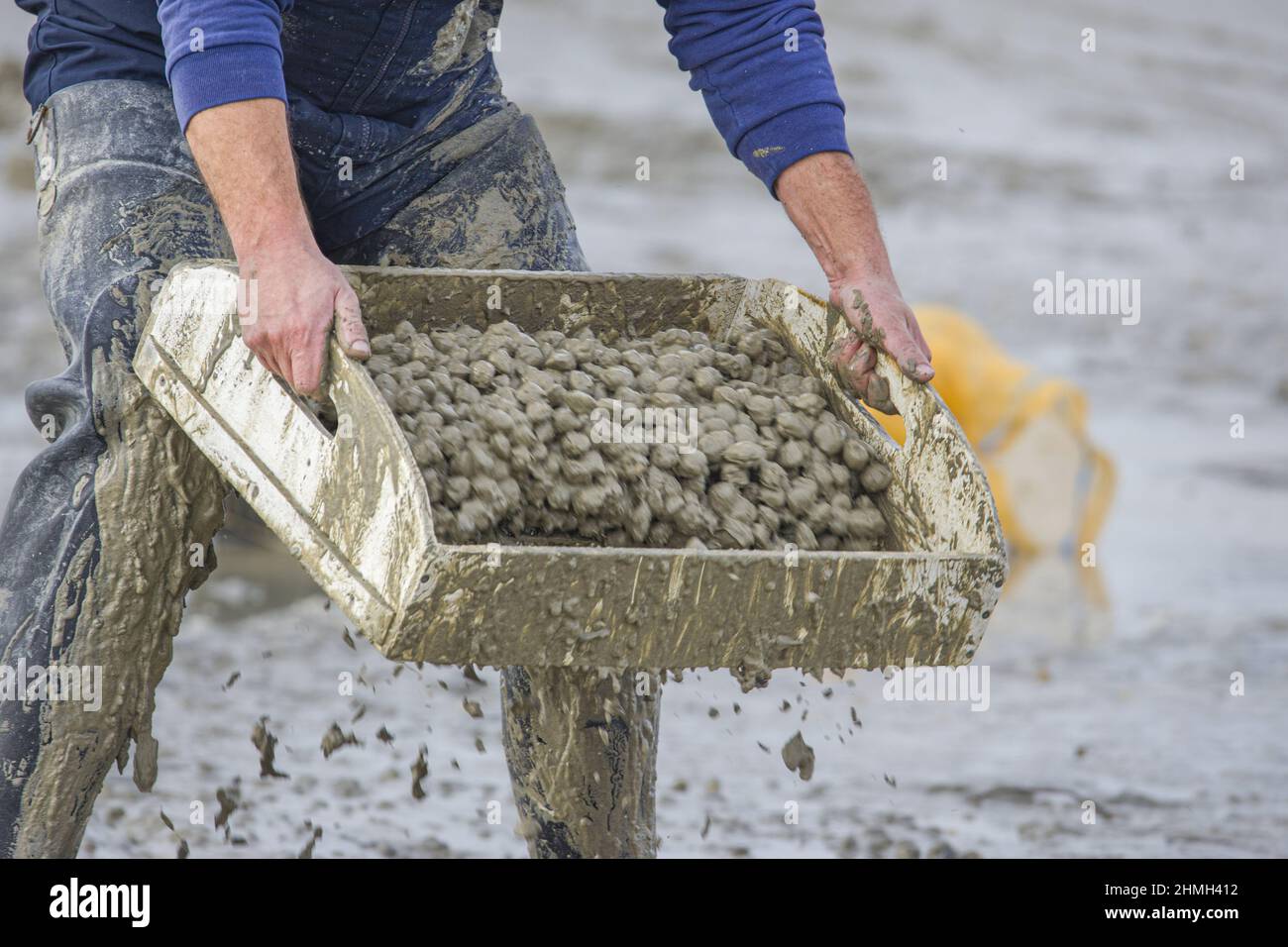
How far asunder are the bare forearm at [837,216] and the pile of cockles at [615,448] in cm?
17

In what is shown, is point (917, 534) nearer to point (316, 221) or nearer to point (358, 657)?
point (316, 221)

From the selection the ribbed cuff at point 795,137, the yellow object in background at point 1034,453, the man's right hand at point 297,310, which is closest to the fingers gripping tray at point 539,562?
the man's right hand at point 297,310

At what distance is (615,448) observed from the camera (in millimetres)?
2041

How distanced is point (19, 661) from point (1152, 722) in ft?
8.72

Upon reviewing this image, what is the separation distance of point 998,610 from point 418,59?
2794 mm

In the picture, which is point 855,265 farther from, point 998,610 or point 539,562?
point 998,610

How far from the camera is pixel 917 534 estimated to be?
6.88ft

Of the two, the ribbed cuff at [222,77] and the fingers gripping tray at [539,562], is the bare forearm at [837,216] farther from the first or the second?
the ribbed cuff at [222,77]

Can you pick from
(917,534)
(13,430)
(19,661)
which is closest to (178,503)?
(19,661)

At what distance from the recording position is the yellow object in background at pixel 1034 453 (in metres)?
5.34

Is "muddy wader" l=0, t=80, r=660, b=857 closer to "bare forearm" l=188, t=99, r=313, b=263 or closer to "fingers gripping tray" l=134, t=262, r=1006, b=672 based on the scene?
"fingers gripping tray" l=134, t=262, r=1006, b=672

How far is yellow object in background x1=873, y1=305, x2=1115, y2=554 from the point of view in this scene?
5.34 m

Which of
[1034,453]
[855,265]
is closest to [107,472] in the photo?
[855,265]

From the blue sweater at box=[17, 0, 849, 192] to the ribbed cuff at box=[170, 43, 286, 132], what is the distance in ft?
0.97
